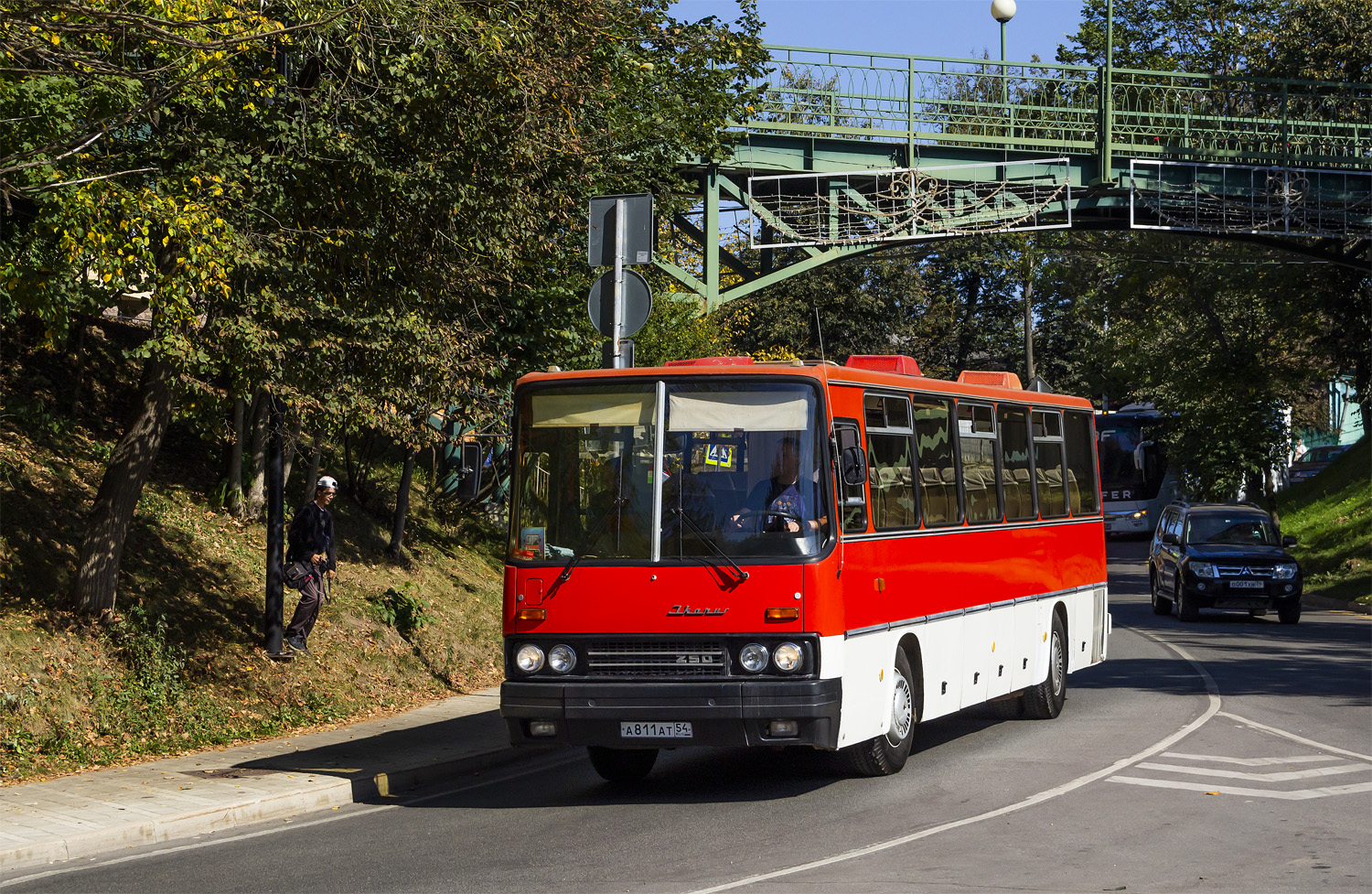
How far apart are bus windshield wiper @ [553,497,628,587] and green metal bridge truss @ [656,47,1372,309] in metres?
14.1

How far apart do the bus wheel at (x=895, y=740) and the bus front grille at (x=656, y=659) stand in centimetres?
155

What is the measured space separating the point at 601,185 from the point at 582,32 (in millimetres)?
2969

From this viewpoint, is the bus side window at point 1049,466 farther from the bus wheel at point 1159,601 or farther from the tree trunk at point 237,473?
the bus wheel at point 1159,601

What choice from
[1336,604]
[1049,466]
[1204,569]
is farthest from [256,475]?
[1336,604]

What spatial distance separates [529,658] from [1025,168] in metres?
21.7

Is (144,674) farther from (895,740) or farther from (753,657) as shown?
(895,740)

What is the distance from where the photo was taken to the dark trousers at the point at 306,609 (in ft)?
48.0

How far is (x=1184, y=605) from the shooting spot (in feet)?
82.3

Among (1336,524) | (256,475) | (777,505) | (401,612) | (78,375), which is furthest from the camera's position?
(1336,524)

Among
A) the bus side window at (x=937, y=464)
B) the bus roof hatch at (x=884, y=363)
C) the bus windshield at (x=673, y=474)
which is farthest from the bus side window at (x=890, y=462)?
the bus windshield at (x=673, y=474)

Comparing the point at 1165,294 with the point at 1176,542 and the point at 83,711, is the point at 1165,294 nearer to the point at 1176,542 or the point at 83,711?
the point at 1176,542

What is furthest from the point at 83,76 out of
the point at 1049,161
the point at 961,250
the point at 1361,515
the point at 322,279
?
the point at 961,250

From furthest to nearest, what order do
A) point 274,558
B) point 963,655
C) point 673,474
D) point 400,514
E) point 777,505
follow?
point 400,514, point 274,558, point 963,655, point 673,474, point 777,505

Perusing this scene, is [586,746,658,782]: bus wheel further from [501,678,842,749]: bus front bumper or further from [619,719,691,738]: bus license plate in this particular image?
[619,719,691,738]: bus license plate
